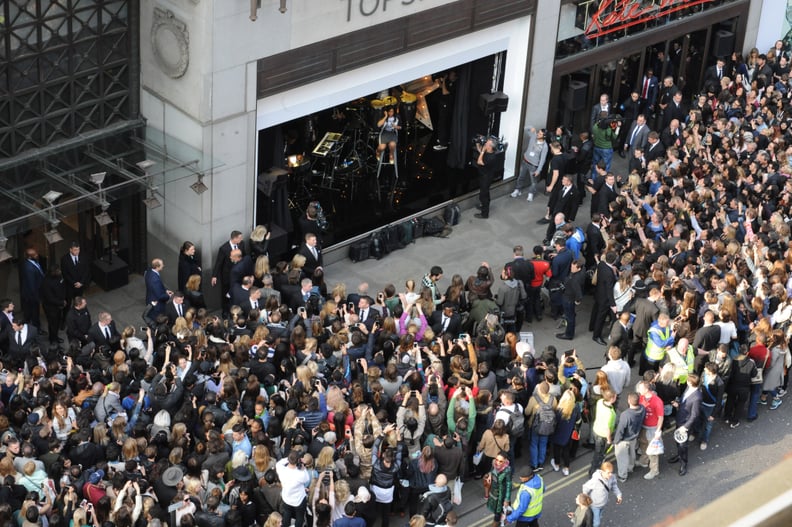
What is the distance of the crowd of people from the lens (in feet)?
40.2

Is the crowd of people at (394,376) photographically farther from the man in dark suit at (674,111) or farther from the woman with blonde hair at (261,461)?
the man in dark suit at (674,111)

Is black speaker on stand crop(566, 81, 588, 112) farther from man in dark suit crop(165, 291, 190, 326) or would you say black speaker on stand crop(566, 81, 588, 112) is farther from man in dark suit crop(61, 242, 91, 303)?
man in dark suit crop(61, 242, 91, 303)

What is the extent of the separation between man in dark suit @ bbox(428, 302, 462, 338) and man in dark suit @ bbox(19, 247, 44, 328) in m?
6.30

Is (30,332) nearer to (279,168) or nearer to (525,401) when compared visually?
(279,168)

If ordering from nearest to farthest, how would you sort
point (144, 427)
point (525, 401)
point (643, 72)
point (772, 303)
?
point (144, 427)
point (525, 401)
point (772, 303)
point (643, 72)

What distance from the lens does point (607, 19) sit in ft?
78.9

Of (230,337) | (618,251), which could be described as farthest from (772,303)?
(230,337)

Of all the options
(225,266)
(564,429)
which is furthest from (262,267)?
(564,429)

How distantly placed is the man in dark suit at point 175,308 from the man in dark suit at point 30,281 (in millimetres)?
2270

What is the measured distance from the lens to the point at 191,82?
17.2m

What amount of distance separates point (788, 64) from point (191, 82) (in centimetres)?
1656

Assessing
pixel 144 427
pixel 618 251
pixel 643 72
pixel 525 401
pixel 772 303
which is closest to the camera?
pixel 144 427

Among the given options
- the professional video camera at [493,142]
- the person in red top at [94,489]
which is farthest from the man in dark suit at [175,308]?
the professional video camera at [493,142]

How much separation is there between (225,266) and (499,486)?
696cm
